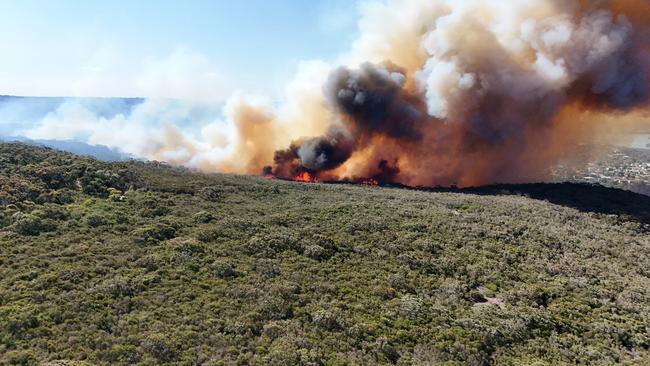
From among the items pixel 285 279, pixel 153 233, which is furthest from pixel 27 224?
pixel 285 279

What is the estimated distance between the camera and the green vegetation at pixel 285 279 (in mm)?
21484

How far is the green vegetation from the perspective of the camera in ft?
70.5

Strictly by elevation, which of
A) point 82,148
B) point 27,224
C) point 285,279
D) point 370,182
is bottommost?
point 285,279

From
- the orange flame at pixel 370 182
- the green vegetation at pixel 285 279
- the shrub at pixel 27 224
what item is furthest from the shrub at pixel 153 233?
the orange flame at pixel 370 182

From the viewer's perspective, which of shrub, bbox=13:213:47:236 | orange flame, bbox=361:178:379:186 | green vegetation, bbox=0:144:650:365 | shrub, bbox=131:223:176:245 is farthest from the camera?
orange flame, bbox=361:178:379:186

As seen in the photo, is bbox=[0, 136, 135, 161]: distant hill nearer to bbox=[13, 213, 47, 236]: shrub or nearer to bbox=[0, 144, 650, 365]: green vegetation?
bbox=[0, 144, 650, 365]: green vegetation

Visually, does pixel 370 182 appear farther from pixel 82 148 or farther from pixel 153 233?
pixel 82 148

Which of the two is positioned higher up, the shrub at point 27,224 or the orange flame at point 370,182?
the orange flame at point 370,182

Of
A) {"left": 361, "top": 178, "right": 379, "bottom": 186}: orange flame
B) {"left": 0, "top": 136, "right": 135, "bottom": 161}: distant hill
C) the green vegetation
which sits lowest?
the green vegetation

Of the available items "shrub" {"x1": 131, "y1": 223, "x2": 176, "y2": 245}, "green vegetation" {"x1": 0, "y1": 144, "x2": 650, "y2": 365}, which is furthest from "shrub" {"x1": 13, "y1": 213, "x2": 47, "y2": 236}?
"shrub" {"x1": 131, "y1": 223, "x2": 176, "y2": 245}

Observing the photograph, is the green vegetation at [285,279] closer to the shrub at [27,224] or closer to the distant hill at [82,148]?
the shrub at [27,224]

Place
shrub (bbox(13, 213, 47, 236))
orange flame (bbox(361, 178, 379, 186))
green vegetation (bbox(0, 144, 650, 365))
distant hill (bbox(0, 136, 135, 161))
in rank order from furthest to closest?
distant hill (bbox(0, 136, 135, 161)), orange flame (bbox(361, 178, 379, 186)), shrub (bbox(13, 213, 47, 236)), green vegetation (bbox(0, 144, 650, 365))

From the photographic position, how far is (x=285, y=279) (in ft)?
94.9

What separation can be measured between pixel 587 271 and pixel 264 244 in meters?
26.0
